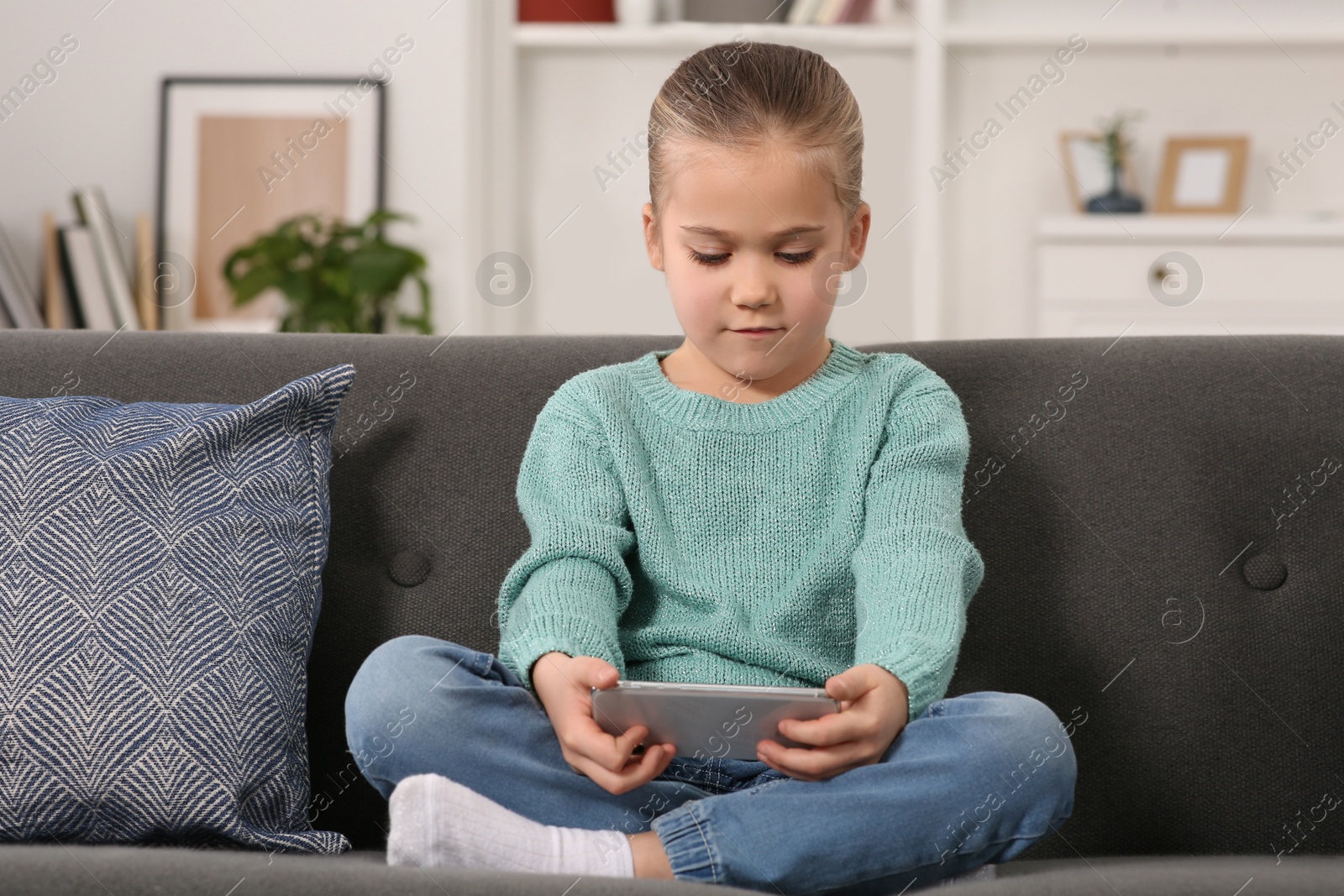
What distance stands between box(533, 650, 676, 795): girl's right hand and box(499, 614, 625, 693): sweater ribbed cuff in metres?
0.02

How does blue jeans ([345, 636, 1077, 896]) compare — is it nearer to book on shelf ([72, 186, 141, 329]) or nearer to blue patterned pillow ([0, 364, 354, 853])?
blue patterned pillow ([0, 364, 354, 853])

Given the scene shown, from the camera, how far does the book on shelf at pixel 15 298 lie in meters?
2.61

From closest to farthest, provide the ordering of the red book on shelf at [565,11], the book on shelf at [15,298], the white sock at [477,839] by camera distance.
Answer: the white sock at [477,839] < the book on shelf at [15,298] < the red book on shelf at [565,11]

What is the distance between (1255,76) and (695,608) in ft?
7.83

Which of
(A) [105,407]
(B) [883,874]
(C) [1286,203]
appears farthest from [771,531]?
(C) [1286,203]

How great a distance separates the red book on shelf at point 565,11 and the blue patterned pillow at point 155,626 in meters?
1.96

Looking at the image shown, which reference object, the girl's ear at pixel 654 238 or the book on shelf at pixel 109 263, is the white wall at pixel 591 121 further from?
the girl's ear at pixel 654 238

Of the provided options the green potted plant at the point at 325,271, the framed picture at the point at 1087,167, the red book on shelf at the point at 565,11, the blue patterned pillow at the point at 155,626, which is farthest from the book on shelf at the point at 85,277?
the framed picture at the point at 1087,167

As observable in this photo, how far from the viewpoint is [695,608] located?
1.10m

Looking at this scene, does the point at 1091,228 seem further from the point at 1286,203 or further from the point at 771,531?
the point at 771,531

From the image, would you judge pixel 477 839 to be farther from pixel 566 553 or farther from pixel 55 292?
pixel 55 292

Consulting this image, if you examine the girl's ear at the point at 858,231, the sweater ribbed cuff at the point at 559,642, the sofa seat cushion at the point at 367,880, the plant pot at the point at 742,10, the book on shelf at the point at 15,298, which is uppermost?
the plant pot at the point at 742,10

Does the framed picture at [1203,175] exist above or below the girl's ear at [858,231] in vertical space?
above

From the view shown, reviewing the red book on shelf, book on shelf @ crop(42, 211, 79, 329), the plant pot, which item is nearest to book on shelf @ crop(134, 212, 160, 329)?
book on shelf @ crop(42, 211, 79, 329)
